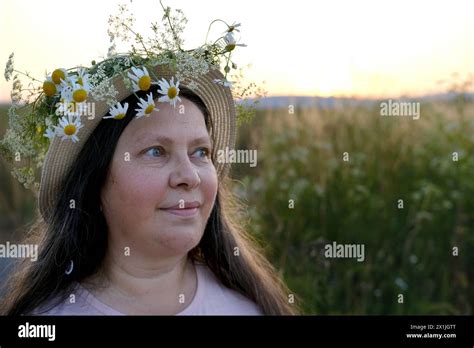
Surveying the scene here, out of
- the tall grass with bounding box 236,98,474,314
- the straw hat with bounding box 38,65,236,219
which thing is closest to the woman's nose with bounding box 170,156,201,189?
the straw hat with bounding box 38,65,236,219

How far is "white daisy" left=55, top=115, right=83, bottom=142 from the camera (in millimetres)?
2109

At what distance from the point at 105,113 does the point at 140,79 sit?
5.2 inches

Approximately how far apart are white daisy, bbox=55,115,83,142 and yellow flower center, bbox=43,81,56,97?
3.6 inches

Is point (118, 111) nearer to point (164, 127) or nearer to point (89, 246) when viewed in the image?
point (164, 127)

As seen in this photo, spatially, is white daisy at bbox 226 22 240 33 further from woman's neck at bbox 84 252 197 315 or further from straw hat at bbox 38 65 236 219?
woman's neck at bbox 84 252 197 315

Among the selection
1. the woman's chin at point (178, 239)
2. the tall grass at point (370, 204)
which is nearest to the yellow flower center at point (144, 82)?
the woman's chin at point (178, 239)

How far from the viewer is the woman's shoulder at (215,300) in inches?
88.8

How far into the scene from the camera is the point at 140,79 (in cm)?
209

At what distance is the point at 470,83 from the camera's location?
4.15 metres

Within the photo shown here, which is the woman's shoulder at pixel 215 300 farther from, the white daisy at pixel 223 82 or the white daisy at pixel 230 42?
the white daisy at pixel 230 42

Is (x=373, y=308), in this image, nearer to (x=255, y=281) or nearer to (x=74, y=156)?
(x=255, y=281)
